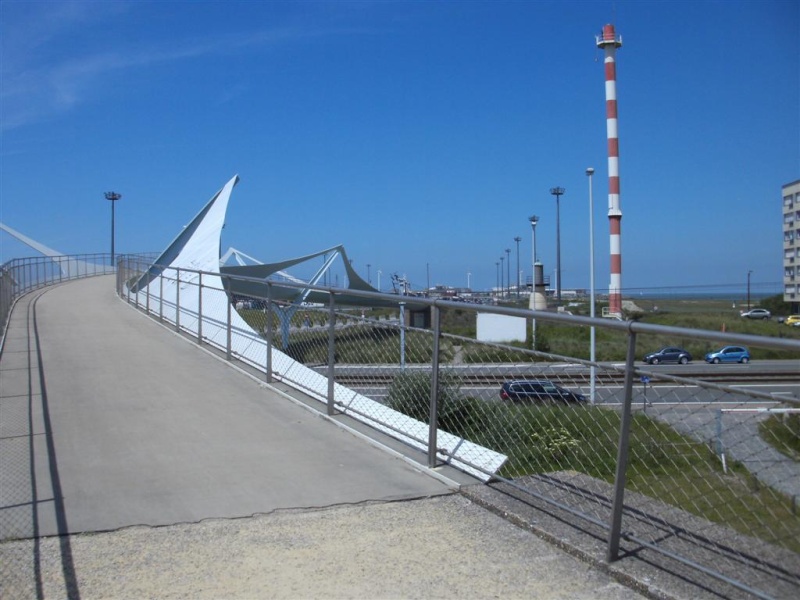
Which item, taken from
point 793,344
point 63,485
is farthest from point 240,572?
point 793,344

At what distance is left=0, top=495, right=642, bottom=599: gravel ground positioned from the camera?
3654mm

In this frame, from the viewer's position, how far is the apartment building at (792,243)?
2948 centimetres

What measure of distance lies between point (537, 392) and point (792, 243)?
1249 inches

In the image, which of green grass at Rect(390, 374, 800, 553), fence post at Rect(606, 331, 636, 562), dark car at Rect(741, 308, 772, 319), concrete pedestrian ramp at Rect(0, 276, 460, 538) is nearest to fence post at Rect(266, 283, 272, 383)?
concrete pedestrian ramp at Rect(0, 276, 460, 538)

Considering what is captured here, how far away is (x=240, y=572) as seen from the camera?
3859 millimetres

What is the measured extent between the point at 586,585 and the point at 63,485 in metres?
3.51

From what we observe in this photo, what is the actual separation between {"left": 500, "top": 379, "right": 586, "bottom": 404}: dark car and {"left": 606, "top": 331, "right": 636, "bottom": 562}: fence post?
575 millimetres

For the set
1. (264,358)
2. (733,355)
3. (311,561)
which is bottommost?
(311,561)

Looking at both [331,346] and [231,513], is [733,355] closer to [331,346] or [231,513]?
[331,346]

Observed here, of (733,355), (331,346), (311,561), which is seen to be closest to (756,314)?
(733,355)

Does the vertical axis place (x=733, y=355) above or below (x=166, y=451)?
above

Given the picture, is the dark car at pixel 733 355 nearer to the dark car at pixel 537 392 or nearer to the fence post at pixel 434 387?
the fence post at pixel 434 387

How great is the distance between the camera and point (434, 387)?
17.8ft

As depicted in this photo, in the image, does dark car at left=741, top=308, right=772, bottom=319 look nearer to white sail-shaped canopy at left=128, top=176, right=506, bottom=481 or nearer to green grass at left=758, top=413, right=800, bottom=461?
white sail-shaped canopy at left=128, top=176, right=506, bottom=481
